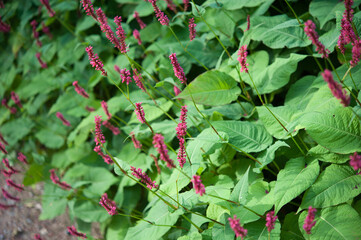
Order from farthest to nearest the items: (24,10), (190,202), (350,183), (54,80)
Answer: (24,10)
(54,80)
(190,202)
(350,183)

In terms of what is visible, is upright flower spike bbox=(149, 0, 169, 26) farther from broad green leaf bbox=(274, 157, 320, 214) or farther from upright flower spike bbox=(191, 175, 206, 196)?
broad green leaf bbox=(274, 157, 320, 214)

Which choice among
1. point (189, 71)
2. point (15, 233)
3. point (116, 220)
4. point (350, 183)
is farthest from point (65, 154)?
point (350, 183)

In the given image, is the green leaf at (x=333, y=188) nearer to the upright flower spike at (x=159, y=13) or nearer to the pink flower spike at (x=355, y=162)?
the pink flower spike at (x=355, y=162)

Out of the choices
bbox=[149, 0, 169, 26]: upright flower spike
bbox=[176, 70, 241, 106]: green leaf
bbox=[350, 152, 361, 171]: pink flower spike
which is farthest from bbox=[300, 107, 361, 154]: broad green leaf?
bbox=[149, 0, 169, 26]: upright flower spike

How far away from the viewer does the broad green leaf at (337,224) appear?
1.56m

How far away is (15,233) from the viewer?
159 inches

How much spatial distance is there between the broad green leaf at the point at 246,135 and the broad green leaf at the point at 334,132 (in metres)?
0.31

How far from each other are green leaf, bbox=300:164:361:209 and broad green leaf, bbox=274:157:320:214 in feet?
0.19

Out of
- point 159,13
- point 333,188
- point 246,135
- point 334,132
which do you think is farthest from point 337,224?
point 159,13

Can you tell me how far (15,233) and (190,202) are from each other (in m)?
3.18

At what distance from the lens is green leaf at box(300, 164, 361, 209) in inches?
65.2

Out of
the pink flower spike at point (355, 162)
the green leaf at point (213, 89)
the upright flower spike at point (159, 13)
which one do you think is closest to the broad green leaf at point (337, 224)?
the pink flower spike at point (355, 162)

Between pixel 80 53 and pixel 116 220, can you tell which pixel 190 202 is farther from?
pixel 80 53

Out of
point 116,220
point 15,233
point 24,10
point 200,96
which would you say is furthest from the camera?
point 24,10
